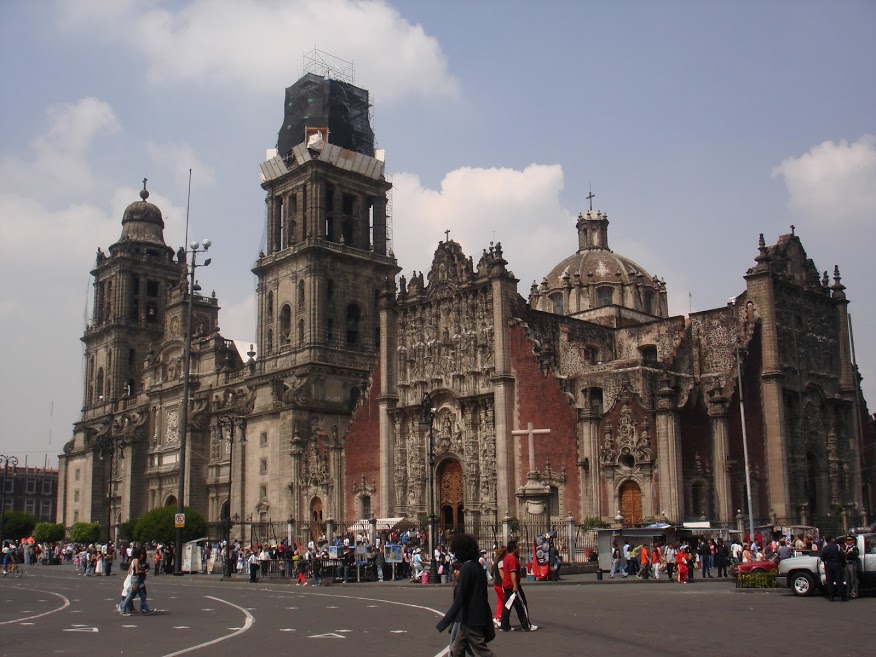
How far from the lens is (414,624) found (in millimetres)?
19938

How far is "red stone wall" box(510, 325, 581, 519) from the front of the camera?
49.0m

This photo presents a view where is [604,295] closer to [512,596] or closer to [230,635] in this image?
[512,596]

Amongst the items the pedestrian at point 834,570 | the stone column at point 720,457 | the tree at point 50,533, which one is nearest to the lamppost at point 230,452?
the stone column at point 720,457

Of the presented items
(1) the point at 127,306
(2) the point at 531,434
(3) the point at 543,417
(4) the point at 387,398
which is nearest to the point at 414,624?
(2) the point at 531,434

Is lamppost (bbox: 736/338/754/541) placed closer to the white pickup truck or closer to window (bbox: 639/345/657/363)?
window (bbox: 639/345/657/363)

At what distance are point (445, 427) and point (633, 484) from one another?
12.2 metres

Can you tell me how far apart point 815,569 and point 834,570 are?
63.9 inches

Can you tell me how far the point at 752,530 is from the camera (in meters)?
43.1

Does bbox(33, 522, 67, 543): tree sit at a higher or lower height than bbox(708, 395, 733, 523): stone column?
lower

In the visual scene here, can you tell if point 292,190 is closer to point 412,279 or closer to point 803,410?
point 412,279

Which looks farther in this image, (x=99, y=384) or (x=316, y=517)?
(x=99, y=384)

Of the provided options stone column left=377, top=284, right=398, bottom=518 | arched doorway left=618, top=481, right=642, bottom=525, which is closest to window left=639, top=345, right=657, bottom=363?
arched doorway left=618, top=481, right=642, bottom=525

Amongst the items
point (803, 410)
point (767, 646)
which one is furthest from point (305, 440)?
point (767, 646)

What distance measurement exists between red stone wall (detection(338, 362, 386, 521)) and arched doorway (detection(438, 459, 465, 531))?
15.8 ft
